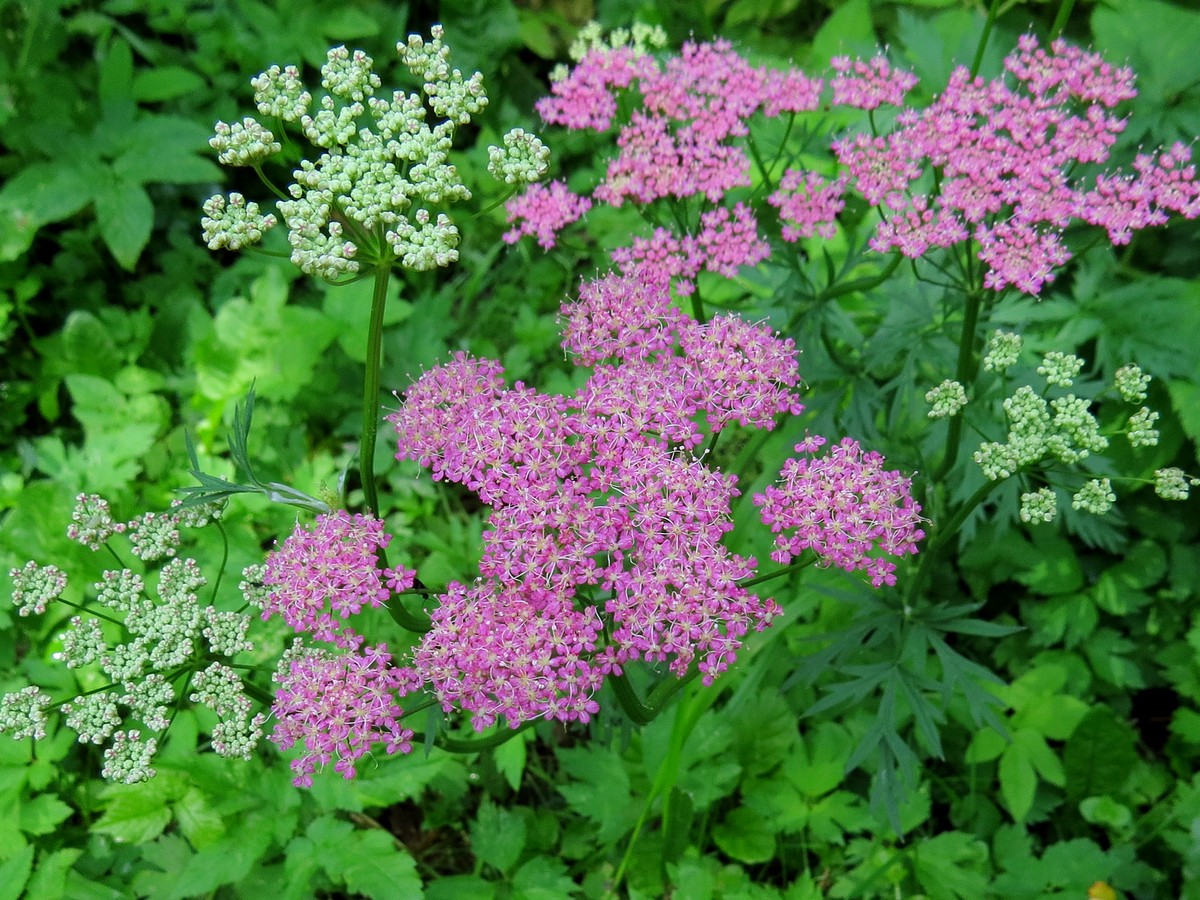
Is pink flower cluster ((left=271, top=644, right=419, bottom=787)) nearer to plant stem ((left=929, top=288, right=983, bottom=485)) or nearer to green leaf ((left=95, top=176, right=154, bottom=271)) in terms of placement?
plant stem ((left=929, top=288, right=983, bottom=485))

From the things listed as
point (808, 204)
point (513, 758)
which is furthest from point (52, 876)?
point (808, 204)

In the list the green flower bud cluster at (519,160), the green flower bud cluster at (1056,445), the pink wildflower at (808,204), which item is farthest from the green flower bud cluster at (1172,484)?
the green flower bud cluster at (519,160)

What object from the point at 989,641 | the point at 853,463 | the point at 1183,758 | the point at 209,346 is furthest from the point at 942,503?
the point at 209,346

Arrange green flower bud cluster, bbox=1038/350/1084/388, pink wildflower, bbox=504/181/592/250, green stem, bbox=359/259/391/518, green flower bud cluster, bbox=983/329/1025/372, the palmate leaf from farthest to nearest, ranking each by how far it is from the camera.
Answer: pink wildflower, bbox=504/181/592/250, green flower bud cluster, bbox=983/329/1025/372, green flower bud cluster, bbox=1038/350/1084/388, the palmate leaf, green stem, bbox=359/259/391/518

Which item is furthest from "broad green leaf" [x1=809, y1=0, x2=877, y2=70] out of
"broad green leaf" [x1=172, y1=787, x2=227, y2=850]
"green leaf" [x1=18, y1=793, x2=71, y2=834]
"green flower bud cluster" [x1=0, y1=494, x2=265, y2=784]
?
"green leaf" [x1=18, y1=793, x2=71, y2=834]

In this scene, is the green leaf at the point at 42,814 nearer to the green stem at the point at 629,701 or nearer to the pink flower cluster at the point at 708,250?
the green stem at the point at 629,701

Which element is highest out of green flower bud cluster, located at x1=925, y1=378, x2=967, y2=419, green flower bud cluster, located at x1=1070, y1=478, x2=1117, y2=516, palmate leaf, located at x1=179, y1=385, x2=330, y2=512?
green flower bud cluster, located at x1=925, y1=378, x2=967, y2=419

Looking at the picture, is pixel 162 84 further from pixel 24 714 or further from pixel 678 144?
pixel 24 714

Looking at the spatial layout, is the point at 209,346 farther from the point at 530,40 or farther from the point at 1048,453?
the point at 1048,453
